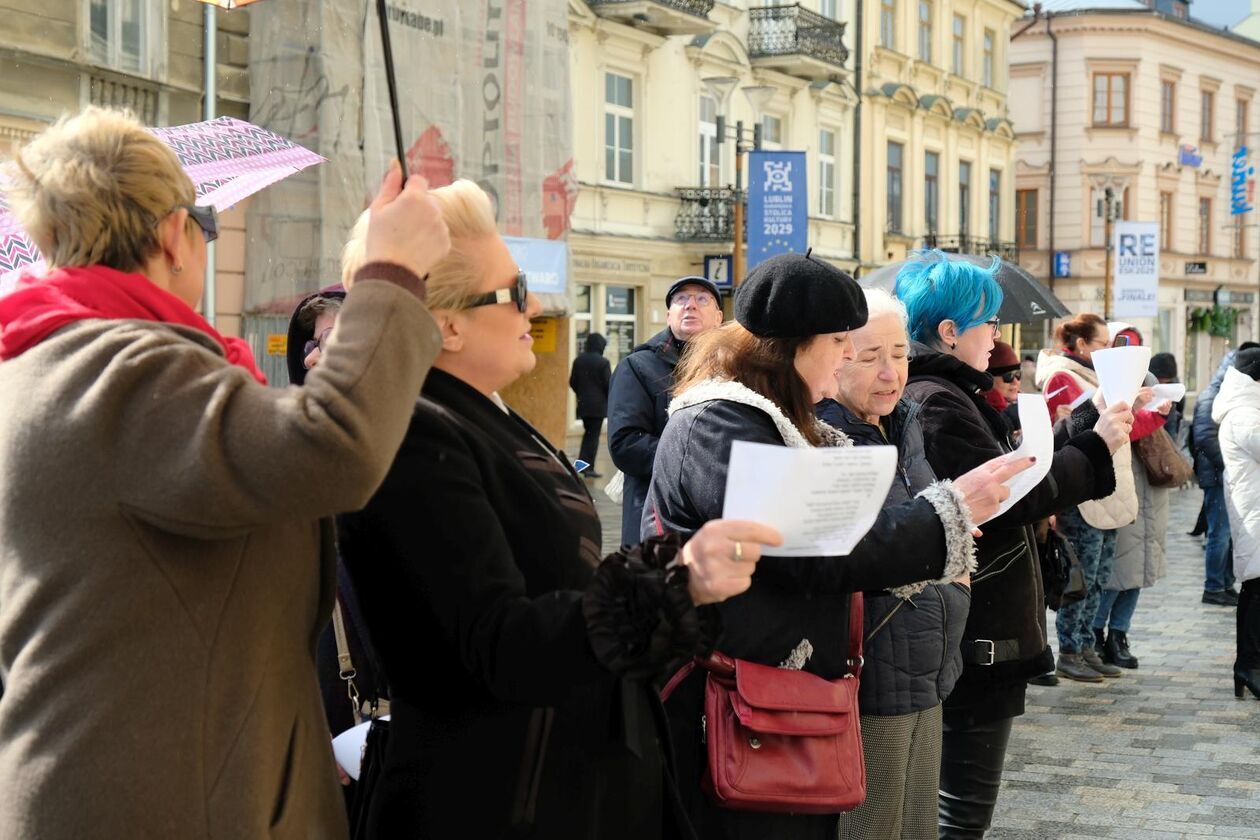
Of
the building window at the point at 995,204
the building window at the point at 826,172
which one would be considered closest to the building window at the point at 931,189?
the building window at the point at 995,204

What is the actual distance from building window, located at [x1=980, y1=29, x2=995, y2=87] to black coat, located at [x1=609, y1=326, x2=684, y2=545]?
33657 millimetres

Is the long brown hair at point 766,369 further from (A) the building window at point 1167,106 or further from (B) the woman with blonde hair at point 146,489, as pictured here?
(A) the building window at point 1167,106

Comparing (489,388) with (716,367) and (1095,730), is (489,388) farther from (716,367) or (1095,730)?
(1095,730)

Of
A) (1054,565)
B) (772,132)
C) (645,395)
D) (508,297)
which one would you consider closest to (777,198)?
(772,132)

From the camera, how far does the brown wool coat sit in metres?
1.83

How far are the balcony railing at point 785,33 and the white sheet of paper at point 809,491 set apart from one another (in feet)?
86.4

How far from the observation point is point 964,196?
125 feet

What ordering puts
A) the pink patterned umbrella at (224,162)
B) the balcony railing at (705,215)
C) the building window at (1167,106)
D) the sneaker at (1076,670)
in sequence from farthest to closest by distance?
the building window at (1167,106), the balcony railing at (705,215), the sneaker at (1076,670), the pink patterned umbrella at (224,162)

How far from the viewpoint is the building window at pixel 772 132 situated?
28.4m

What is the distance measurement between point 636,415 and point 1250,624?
3283 mm

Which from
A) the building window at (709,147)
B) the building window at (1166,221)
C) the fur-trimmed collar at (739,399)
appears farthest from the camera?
the building window at (1166,221)

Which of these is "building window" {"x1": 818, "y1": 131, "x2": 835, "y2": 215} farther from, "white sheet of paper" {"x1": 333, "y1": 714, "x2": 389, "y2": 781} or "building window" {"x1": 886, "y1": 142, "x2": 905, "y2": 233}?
"white sheet of paper" {"x1": 333, "y1": 714, "x2": 389, "y2": 781}

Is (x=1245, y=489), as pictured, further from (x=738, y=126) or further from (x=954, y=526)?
(x=738, y=126)

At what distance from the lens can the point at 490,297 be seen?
2393mm
